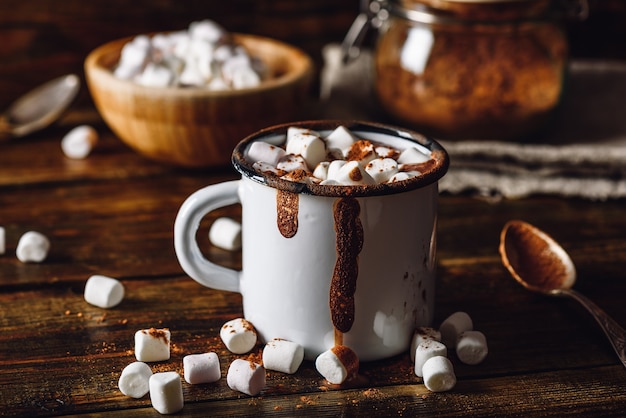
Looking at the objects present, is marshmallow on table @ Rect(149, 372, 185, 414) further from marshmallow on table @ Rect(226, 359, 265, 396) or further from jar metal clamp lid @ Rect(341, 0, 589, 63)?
jar metal clamp lid @ Rect(341, 0, 589, 63)

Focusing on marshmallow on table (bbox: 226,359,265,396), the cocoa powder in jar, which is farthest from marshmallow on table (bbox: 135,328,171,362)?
the cocoa powder in jar

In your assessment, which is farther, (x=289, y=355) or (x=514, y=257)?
(x=514, y=257)

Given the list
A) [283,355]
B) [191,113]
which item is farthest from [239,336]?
[191,113]

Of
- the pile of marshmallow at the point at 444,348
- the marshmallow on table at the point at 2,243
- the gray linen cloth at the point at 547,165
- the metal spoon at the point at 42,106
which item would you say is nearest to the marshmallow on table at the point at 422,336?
the pile of marshmallow at the point at 444,348

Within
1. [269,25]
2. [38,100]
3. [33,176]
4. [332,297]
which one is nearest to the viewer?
[332,297]

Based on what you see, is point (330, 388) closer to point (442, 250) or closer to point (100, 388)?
point (100, 388)

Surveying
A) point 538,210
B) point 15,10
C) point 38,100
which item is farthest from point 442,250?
point 15,10

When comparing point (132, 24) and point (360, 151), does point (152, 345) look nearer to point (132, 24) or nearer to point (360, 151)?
point (360, 151)
